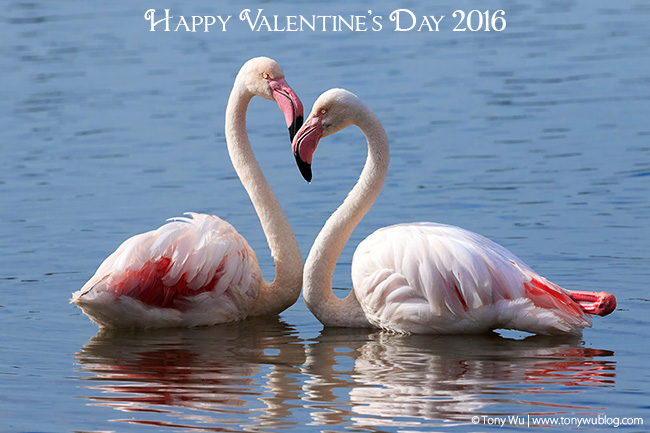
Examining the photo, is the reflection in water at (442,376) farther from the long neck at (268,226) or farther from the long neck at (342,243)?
the long neck at (268,226)

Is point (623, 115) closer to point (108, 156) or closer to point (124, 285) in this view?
point (108, 156)

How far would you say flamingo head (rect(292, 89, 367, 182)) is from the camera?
7777 millimetres

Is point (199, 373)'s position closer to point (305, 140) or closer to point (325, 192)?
point (305, 140)

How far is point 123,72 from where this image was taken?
1636 centimetres

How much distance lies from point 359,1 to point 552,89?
7230 mm

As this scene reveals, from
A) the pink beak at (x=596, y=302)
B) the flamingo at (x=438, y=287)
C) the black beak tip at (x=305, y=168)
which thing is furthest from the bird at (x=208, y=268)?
the pink beak at (x=596, y=302)

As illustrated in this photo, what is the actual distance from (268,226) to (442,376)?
226cm

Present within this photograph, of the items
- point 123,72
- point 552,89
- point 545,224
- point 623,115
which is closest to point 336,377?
point 545,224

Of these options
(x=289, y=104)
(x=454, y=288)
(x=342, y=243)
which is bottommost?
(x=454, y=288)

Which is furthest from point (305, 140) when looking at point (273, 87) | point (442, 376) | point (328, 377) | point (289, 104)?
point (442, 376)

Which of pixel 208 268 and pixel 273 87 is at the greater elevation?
pixel 273 87

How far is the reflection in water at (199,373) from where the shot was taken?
237 inches

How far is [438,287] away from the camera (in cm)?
712

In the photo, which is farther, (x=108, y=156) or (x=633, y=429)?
(x=108, y=156)
